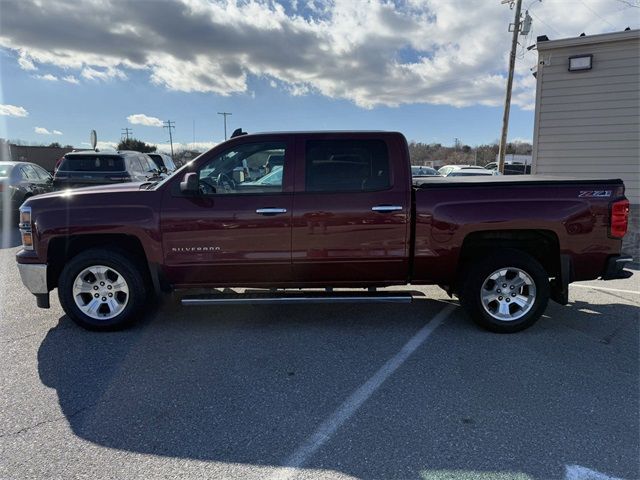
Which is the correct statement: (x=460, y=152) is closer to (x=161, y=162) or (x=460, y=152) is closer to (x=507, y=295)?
(x=161, y=162)

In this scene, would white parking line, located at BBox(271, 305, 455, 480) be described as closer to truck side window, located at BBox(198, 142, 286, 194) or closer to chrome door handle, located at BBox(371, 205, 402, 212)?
chrome door handle, located at BBox(371, 205, 402, 212)

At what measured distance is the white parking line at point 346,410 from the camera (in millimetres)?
2611

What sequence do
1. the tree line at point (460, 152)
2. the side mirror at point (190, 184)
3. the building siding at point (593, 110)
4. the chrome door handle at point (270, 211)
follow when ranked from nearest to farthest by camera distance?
1. the side mirror at point (190, 184)
2. the chrome door handle at point (270, 211)
3. the building siding at point (593, 110)
4. the tree line at point (460, 152)

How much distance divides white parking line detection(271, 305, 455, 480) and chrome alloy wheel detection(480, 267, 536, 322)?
649 millimetres

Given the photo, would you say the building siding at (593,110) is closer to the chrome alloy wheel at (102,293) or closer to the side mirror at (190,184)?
the side mirror at (190,184)

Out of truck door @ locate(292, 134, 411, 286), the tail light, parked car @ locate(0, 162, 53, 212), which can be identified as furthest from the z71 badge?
parked car @ locate(0, 162, 53, 212)

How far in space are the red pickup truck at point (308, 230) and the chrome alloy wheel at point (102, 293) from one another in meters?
0.01

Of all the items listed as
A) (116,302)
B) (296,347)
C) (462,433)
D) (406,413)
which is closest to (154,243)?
(116,302)

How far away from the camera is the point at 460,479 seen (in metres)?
2.49

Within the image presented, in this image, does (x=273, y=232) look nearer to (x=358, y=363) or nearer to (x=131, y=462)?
(x=358, y=363)

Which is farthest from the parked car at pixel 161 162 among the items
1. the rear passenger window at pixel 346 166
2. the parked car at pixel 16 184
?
the rear passenger window at pixel 346 166

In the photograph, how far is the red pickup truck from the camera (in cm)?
438

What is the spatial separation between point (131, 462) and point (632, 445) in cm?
301

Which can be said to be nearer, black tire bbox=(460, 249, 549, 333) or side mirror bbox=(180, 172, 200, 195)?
side mirror bbox=(180, 172, 200, 195)
